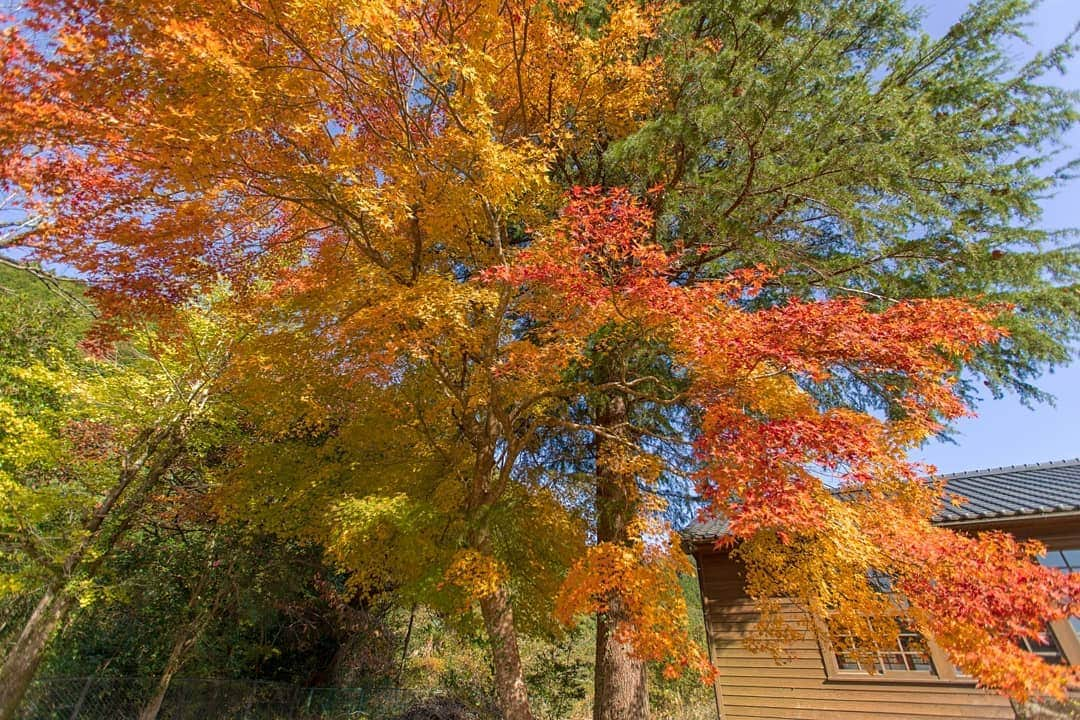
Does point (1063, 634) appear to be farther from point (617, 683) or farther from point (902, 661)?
point (617, 683)

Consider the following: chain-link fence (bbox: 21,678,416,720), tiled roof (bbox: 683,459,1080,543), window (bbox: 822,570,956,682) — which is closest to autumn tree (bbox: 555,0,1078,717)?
tiled roof (bbox: 683,459,1080,543)

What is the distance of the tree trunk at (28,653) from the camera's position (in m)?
6.52

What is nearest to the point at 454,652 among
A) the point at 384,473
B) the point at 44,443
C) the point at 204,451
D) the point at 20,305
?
the point at 204,451

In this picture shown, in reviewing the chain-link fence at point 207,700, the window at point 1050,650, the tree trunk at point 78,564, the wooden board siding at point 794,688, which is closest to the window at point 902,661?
the wooden board siding at point 794,688

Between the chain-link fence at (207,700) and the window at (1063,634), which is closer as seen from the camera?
the window at (1063,634)

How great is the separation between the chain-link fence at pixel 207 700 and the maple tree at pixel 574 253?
12.9 ft

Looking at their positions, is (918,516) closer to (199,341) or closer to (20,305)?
(199,341)

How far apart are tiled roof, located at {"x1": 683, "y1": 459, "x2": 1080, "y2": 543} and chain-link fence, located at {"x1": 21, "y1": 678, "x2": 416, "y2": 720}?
6.97m

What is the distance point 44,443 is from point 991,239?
→ 1279 centimetres

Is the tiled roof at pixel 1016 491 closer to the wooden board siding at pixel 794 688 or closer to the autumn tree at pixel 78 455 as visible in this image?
the wooden board siding at pixel 794 688

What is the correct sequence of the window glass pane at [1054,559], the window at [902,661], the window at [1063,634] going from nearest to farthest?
1. the window at [1063,634]
2. the window glass pane at [1054,559]
3. the window at [902,661]

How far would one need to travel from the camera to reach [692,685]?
45.3ft

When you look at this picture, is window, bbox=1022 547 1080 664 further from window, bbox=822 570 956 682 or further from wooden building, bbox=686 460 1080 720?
window, bbox=822 570 956 682

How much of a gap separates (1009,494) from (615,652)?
608 centimetres
